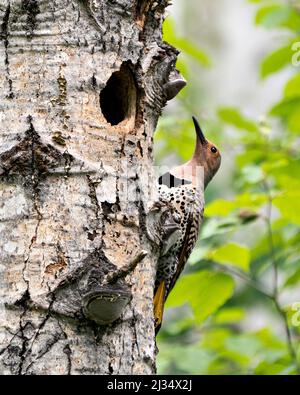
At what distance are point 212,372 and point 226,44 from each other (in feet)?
36.1

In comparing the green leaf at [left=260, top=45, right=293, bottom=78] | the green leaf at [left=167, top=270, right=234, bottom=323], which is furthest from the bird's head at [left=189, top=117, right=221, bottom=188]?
the green leaf at [left=167, top=270, right=234, bottom=323]

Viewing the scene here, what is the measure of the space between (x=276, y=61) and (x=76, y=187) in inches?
99.8

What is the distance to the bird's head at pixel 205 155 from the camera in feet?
18.3

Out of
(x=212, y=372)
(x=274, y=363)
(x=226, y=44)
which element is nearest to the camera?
(x=274, y=363)

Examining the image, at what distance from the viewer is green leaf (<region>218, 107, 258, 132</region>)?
5445 mm

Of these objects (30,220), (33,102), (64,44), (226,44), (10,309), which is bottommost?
(10,309)

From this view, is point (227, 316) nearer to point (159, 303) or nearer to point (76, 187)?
point (159, 303)

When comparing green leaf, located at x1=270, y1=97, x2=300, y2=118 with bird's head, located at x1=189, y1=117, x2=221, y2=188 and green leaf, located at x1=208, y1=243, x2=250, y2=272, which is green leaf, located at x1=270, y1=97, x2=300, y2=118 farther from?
green leaf, located at x1=208, y1=243, x2=250, y2=272

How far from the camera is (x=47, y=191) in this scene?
3.04m

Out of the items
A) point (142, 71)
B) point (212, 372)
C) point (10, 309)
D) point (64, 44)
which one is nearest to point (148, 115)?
point (142, 71)

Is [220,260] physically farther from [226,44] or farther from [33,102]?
[226,44]

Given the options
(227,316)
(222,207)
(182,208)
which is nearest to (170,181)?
(182,208)

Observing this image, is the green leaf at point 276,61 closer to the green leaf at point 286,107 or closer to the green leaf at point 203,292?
the green leaf at point 286,107

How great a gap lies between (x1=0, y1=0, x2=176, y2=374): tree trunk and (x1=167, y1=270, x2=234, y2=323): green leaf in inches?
57.9
